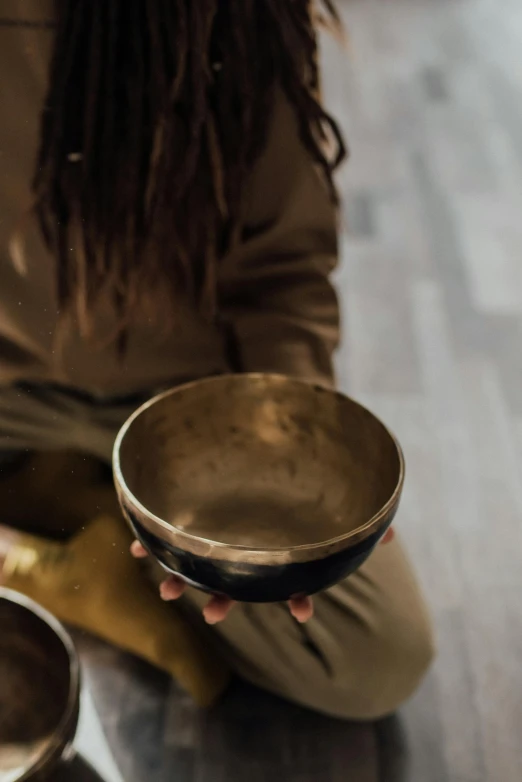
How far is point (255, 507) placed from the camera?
0.57 meters

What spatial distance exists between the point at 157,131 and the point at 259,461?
25cm

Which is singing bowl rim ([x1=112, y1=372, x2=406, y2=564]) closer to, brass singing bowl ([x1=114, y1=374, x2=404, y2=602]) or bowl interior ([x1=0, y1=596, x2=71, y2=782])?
brass singing bowl ([x1=114, y1=374, x2=404, y2=602])

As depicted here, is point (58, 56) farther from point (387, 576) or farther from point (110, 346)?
point (387, 576)

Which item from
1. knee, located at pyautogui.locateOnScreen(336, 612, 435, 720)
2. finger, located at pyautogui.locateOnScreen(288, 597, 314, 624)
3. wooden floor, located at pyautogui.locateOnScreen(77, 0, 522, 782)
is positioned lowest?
wooden floor, located at pyautogui.locateOnScreen(77, 0, 522, 782)

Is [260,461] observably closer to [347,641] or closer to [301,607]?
[301,607]

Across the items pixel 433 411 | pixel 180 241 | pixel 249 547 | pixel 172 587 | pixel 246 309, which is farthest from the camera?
pixel 433 411

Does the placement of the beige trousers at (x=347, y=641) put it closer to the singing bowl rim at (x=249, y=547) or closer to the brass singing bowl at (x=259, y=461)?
the brass singing bowl at (x=259, y=461)

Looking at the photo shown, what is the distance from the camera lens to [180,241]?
0.65 m

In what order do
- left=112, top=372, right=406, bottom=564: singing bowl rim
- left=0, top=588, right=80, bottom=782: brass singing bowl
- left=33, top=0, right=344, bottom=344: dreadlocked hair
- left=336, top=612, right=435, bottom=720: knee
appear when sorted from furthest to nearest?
→ left=336, top=612, right=435, bottom=720: knee → left=0, top=588, right=80, bottom=782: brass singing bowl → left=33, top=0, right=344, bottom=344: dreadlocked hair → left=112, top=372, right=406, bottom=564: singing bowl rim

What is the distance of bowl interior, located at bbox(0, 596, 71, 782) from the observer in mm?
681

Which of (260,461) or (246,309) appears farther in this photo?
(246,309)

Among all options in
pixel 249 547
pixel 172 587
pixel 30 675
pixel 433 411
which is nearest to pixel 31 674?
pixel 30 675

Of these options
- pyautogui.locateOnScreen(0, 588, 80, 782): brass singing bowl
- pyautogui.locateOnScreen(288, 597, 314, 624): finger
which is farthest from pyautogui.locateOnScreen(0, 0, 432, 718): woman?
pyautogui.locateOnScreen(0, 588, 80, 782): brass singing bowl

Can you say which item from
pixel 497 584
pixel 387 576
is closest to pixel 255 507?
pixel 387 576
